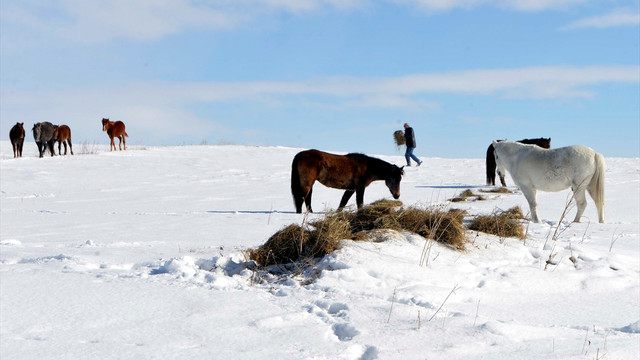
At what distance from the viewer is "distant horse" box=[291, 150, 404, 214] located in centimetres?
1041

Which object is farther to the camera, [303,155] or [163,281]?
[303,155]

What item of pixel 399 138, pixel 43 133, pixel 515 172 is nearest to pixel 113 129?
pixel 43 133

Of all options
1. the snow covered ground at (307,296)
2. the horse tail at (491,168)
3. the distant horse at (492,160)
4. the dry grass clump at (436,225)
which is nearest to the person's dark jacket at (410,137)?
the distant horse at (492,160)

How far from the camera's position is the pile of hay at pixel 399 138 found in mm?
29891

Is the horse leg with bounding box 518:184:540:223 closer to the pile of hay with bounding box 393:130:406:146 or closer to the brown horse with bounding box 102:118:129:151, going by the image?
the pile of hay with bounding box 393:130:406:146

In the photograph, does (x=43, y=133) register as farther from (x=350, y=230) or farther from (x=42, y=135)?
(x=350, y=230)

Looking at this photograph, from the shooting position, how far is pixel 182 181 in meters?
18.3

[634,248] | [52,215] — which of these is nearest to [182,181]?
[52,215]

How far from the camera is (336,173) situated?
1058cm

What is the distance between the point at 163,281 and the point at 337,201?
8.86m

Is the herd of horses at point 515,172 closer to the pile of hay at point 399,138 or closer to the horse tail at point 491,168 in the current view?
the horse tail at point 491,168

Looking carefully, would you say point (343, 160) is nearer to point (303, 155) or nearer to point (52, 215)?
point (303, 155)

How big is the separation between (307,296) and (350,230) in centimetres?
183

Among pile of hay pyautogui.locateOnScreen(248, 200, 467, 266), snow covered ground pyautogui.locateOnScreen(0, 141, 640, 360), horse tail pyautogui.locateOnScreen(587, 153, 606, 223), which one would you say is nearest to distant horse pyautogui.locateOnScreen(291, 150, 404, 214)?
snow covered ground pyautogui.locateOnScreen(0, 141, 640, 360)
